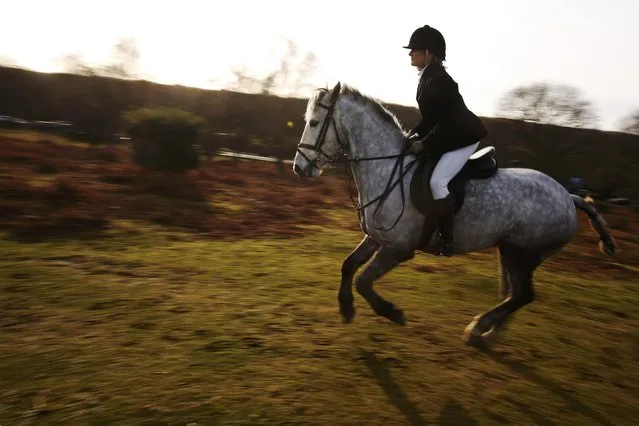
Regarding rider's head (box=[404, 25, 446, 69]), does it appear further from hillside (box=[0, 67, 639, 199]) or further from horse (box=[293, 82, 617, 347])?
hillside (box=[0, 67, 639, 199])

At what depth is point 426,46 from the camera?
4996 mm

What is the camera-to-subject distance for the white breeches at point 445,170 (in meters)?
4.84

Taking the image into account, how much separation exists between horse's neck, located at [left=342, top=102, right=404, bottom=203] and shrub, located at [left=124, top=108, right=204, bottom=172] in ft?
38.0

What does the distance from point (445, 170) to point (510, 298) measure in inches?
68.6

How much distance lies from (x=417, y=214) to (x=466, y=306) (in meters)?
2.39

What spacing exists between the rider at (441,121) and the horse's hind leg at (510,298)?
3.00 feet

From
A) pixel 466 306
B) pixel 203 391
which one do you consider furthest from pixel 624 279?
pixel 203 391

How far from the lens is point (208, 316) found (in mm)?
5539

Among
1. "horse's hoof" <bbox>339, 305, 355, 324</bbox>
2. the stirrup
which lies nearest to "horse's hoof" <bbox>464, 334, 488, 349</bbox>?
the stirrup

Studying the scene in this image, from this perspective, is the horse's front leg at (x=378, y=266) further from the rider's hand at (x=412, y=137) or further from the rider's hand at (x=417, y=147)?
the rider's hand at (x=412, y=137)

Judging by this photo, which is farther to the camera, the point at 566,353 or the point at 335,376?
the point at 566,353

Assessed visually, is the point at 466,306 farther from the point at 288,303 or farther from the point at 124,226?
the point at 124,226

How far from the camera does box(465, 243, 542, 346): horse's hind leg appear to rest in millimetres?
5375

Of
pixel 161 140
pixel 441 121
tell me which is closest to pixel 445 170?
pixel 441 121
